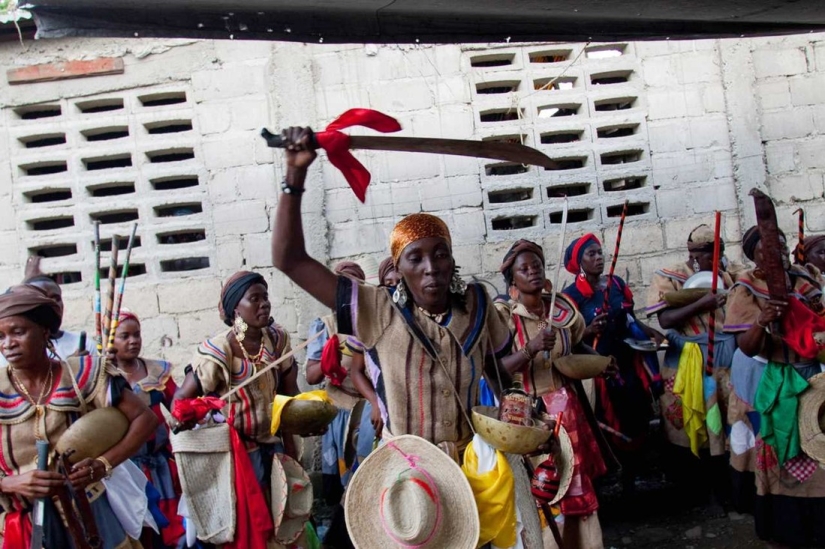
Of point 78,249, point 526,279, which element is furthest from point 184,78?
point 526,279

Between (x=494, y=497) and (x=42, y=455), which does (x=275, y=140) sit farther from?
(x=42, y=455)

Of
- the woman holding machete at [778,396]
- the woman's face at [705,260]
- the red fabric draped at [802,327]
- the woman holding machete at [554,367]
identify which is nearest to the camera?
the red fabric draped at [802,327]

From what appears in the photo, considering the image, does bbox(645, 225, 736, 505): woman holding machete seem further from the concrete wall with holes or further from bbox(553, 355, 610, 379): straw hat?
bbox(553, 355, 610, 379): straw hat

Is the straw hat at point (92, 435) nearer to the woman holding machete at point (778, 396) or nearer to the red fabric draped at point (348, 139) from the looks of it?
the red fabric draped at point (348, 139)

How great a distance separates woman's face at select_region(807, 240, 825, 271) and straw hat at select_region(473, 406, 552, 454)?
11.3 feet

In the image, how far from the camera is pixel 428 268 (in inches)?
126

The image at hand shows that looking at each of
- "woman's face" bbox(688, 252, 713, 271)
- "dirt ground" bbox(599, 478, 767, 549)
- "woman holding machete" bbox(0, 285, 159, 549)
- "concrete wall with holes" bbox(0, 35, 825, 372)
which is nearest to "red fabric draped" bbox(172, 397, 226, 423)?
"woman holding machete" bbox(0, 285, 159, 549)

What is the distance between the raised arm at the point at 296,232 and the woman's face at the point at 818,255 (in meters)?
3.99

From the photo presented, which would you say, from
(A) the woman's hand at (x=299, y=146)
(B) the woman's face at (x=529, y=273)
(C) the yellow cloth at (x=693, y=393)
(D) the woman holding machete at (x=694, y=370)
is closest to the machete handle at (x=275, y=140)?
(A) the woman's hand at (x=299, y=146)

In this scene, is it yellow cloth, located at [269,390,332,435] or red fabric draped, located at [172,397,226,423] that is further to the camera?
yellow cloth, located at [269,390,332,435]

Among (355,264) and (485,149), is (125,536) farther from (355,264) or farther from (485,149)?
(355,264)

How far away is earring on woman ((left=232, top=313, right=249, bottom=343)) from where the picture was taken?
4.74 metres

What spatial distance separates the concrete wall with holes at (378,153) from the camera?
637cm

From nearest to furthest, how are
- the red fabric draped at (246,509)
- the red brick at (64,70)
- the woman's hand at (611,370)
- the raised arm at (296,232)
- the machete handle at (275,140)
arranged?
the machete handle at (275,140) < the raised arm at (296,232) < the red fabric draped at (246,509) < the woman's hand at (611,370) < the red brick at (64,70)
